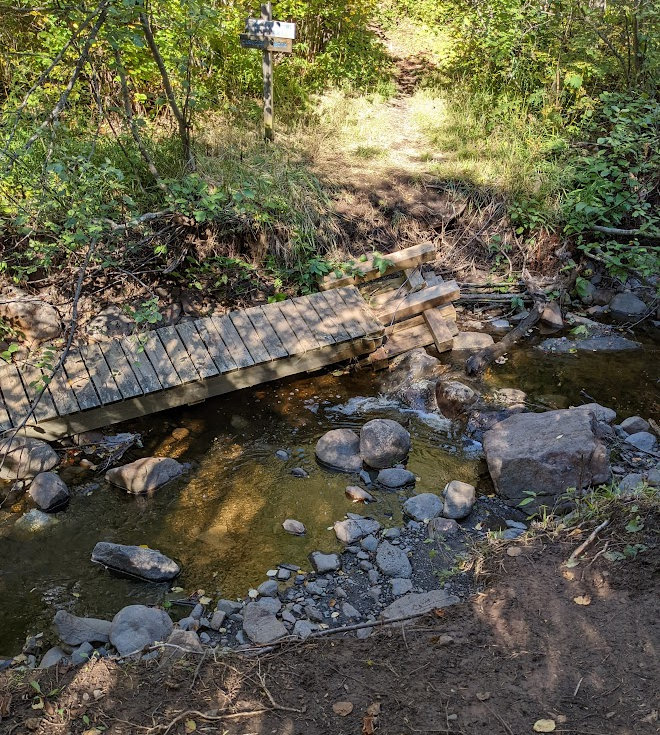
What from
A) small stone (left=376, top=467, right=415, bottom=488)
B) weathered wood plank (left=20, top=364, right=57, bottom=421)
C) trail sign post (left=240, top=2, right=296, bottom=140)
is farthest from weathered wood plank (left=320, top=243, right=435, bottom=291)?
trail sign post (left=240, top=2, right=296, bottom=140)

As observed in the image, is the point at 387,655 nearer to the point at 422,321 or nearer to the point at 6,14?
the point at 422,321

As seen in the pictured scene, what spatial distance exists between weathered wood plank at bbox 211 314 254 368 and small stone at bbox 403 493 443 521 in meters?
2.08

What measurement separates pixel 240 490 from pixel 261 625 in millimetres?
1563

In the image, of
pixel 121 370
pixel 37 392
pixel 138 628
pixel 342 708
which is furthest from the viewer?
pixel 121 370

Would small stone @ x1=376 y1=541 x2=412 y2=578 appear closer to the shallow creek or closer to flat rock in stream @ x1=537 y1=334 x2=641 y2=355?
the shallow creek

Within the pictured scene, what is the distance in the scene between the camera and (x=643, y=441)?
559 centimetres

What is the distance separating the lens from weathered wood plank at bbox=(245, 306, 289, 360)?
20.6 feet

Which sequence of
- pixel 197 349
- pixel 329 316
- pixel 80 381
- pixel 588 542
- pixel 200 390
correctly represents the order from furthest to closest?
pixel 329 316 < pixel 197 349 < pixel 200 390 < pixel 80 381 < pixel 588 542

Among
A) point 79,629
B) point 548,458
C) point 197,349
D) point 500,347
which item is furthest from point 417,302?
point 79,629

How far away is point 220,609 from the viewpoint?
409 cm

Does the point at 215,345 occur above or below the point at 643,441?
above

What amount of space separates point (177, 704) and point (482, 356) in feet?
15.6

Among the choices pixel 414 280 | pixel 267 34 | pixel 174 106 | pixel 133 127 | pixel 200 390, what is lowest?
pixel 200 390

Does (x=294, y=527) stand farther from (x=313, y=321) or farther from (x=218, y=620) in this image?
(x=313, y=321)
